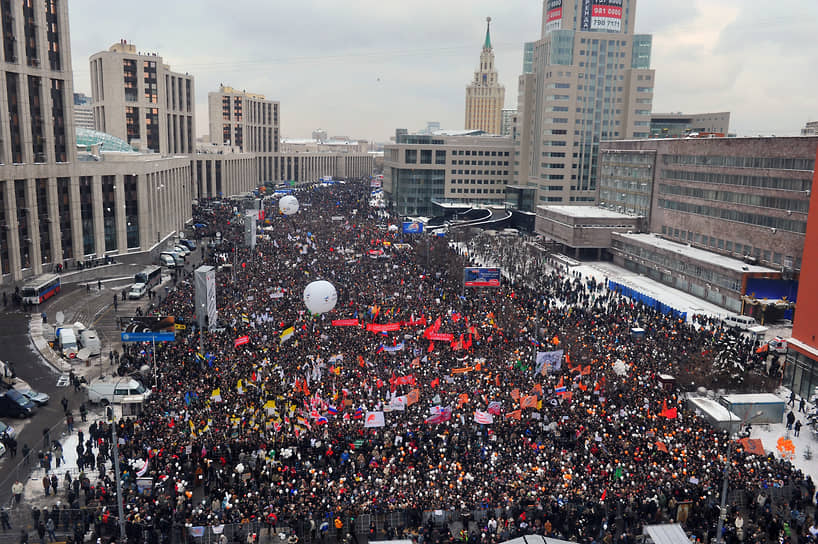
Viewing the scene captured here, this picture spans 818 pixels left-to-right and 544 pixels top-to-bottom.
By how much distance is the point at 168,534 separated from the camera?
19656 mm

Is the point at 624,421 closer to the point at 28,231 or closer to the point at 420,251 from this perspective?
the point at 420,251

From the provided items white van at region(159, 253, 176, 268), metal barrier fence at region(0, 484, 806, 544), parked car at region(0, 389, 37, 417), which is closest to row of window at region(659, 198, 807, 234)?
metal barrier fence at region(0, 484, 806, 544)

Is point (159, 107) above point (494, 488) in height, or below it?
above

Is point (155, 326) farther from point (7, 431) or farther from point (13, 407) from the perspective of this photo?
point (7, 431)

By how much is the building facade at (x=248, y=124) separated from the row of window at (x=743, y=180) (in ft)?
419

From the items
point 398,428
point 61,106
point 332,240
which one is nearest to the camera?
point 398,428

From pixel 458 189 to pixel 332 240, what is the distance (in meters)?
48.3

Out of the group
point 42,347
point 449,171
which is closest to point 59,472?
point 42,347

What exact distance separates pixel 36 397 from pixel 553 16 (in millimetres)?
90094

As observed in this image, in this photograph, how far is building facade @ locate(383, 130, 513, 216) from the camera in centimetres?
11431

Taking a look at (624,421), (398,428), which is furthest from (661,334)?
(398,428)

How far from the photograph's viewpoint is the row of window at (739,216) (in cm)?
4894

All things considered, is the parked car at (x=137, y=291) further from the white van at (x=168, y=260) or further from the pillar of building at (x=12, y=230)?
the white van at (x=168, y=260)

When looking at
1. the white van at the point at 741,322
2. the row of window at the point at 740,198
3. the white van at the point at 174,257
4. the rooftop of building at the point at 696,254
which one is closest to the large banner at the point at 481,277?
the white van at the point at 741,322
